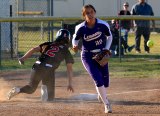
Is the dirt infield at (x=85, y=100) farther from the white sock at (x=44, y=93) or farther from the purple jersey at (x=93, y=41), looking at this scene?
the purple jersey at (x=93, y=41)

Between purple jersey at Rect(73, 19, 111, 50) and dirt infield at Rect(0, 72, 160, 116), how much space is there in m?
1.06

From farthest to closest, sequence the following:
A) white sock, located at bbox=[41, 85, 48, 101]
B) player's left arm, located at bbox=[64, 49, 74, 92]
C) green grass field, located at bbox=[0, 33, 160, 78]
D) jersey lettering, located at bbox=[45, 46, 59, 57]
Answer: green grass field, located at bbox=[0, 33, 160, 78] < jersey lettering, located at bbox=[45, 46, 59, 57] < white sock, located at bbox=[41, 85, 48, 101] < player's left arm, located at bbox=[64, 49, 74, 92]

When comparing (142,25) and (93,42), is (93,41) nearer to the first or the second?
(93,42)

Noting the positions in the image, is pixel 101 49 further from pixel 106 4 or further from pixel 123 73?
pixel 106 4

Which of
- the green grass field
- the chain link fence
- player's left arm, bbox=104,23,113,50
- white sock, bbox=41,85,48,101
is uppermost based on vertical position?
player's left arm, bbox=104,23,113,50

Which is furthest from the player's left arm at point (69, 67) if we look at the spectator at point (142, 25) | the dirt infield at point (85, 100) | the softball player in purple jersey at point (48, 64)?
the spectator at point (142, 25)

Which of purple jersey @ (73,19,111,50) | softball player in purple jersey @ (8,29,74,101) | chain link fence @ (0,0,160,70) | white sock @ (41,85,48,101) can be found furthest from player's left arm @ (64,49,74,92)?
chain link fence @ (0,0,160,70)

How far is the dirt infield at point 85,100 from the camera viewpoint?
9.57 m

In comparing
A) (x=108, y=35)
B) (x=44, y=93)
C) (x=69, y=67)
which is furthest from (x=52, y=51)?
(x=108, y=35)

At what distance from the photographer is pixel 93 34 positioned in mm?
9734

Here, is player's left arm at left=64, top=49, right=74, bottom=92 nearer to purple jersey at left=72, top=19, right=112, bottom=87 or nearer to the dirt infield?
the dirt infield

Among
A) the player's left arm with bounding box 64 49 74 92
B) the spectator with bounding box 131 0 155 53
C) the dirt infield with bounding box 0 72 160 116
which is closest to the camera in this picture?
the dirt infield with bounding box 0 72 160 116

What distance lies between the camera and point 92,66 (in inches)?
384

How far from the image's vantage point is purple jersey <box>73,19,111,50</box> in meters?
9.74
